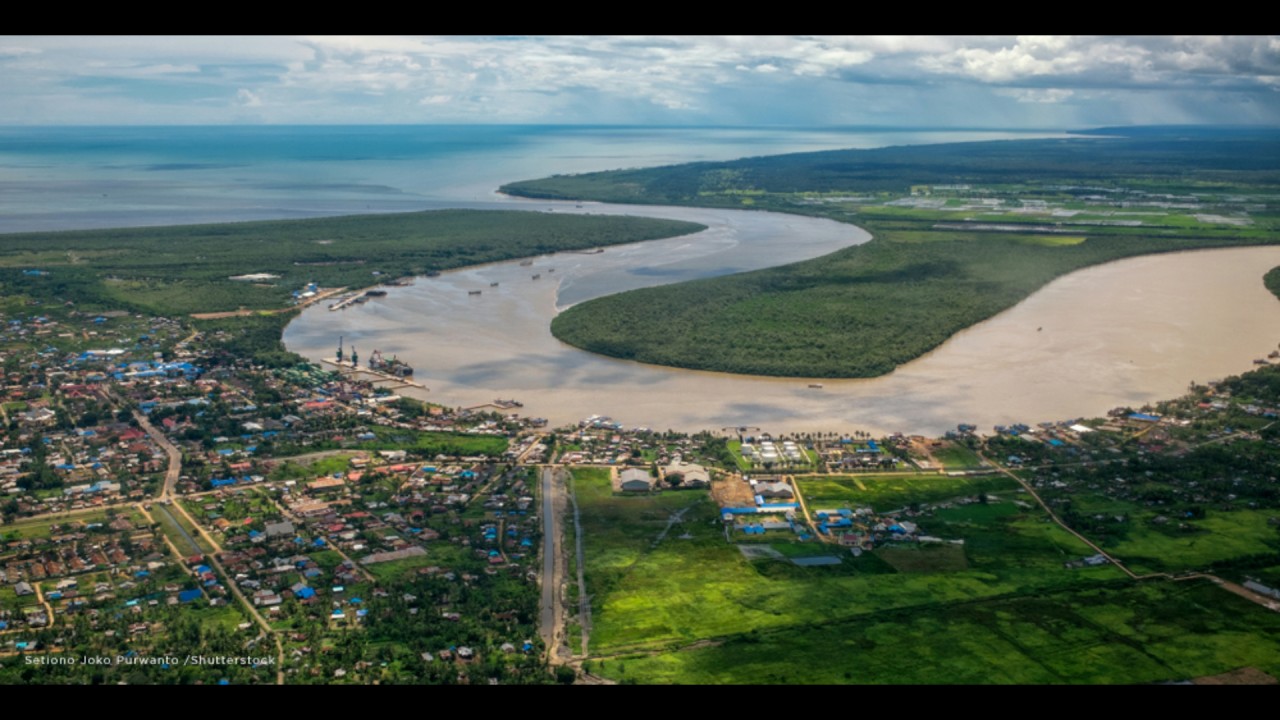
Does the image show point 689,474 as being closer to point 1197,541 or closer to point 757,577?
point 757,577

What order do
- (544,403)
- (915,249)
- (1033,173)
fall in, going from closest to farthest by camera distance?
(544,403)
(915,249)
(1033,173)

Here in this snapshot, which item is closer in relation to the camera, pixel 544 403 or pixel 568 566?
pixel 568 566

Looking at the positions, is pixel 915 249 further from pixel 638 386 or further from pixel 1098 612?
pixel 1098 612

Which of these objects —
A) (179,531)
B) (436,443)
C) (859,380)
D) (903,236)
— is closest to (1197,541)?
(859,380)

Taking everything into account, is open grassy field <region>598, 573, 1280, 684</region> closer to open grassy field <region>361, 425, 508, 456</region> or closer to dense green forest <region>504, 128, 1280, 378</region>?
open grassy field <region>361, 425, 508, 456</region>

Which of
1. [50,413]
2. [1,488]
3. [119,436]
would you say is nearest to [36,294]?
[50,413]

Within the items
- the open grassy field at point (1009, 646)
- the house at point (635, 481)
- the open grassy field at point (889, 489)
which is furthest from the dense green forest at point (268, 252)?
the open grassy field at point (1009, 646)
